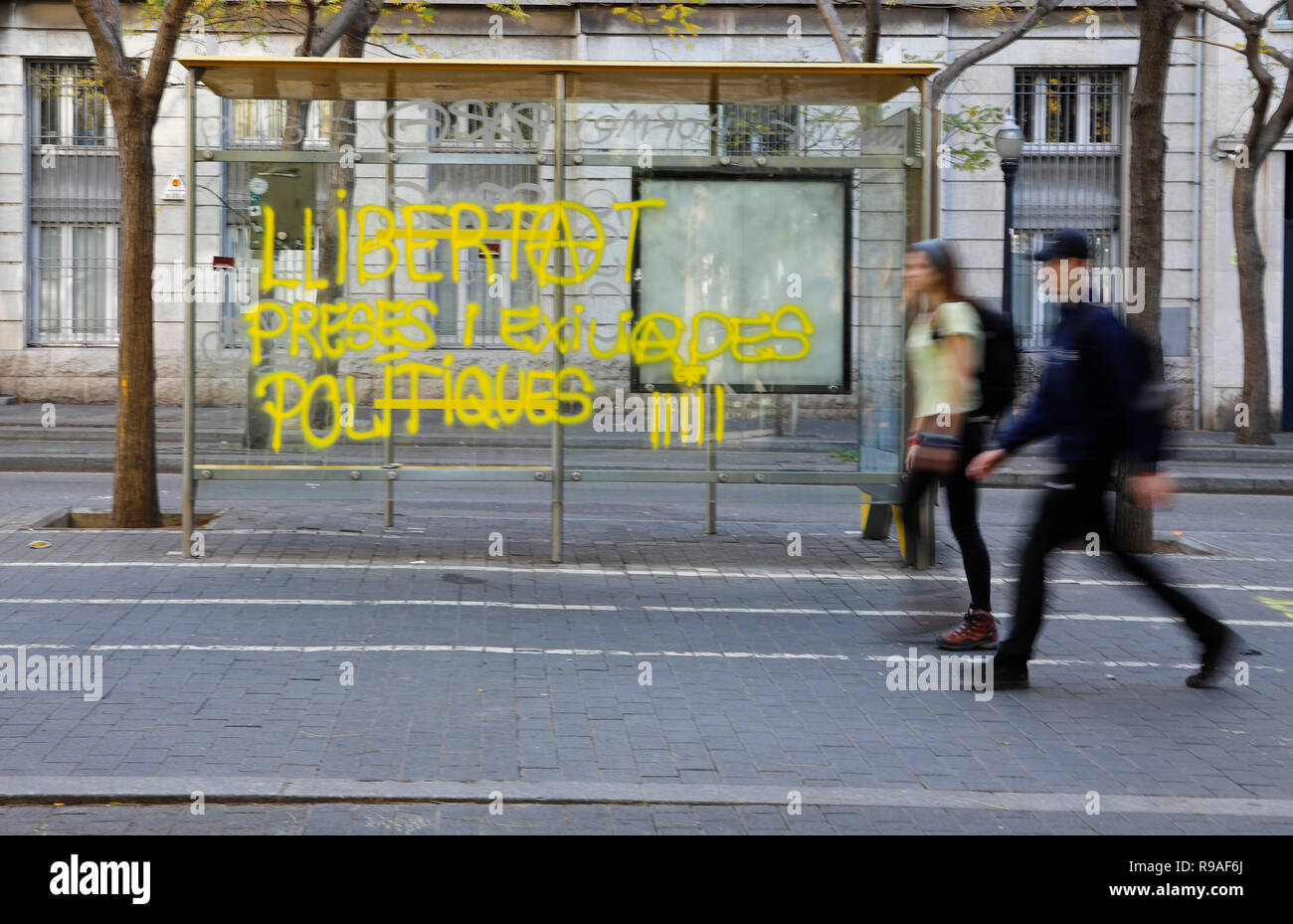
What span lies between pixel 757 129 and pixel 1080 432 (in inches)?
175

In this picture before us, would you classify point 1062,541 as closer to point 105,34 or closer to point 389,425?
point 389,425

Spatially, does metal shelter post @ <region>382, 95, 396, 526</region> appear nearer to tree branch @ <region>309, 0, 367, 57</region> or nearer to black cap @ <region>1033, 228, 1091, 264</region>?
tree branch @ <region>309, 0, 367, 57</region>

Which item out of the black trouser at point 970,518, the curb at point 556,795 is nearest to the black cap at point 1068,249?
the black trouser at point 970,518

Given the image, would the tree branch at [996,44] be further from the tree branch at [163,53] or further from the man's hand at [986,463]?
the man's hand at [986,463]

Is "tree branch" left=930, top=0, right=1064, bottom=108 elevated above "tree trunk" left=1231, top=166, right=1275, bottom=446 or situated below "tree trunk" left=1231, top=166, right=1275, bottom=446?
above

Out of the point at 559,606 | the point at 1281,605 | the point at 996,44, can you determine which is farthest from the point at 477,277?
the point at 996,44

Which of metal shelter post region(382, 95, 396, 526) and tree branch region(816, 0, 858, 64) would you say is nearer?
metal shelter post region(382, 95, 396, 526)

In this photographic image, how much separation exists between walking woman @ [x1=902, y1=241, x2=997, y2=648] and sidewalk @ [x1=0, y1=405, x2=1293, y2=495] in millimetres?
427

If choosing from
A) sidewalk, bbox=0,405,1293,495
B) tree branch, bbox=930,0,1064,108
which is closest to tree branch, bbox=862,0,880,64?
tree branch, bbox=930,0,1064,108

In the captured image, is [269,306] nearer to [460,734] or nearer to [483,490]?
[483,490]

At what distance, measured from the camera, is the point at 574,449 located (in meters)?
10.1

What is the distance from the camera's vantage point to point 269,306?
10.1m

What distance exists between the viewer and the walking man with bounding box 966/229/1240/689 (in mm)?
6234
